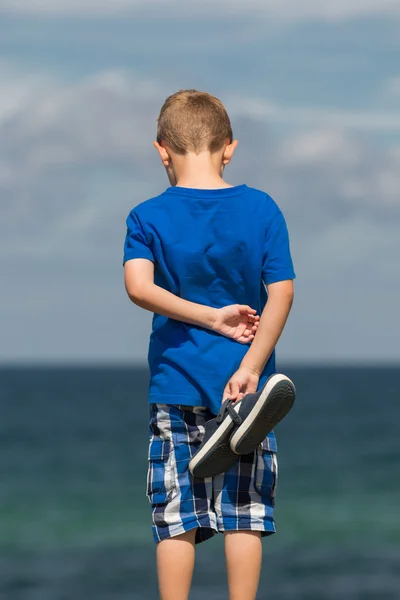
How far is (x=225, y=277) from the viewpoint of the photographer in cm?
379

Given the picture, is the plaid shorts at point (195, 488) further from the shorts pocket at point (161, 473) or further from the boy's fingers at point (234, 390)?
the boy's fingers at point (234, 390)

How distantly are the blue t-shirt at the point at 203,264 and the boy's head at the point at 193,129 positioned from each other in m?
0.13

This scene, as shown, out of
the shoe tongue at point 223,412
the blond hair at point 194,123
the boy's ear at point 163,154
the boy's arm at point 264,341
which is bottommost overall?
the shoe tongue at point 223,412

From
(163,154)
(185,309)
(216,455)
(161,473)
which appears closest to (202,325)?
(185,309)

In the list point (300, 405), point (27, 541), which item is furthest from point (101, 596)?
point (300, 405)

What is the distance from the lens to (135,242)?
152 inches

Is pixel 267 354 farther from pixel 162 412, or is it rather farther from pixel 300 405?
pixel 300 405

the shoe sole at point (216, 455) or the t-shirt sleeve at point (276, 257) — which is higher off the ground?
the t-shirt sleeve at point (276, 257)

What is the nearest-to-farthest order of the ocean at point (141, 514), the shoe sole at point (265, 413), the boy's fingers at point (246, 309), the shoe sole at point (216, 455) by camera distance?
the shoe sole at point (265, 413)
the shoe sole at point (216, 455)
the boy's fingers at point (246, 309)
the ocean at point (141, 514)

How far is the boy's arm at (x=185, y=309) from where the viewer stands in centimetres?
372

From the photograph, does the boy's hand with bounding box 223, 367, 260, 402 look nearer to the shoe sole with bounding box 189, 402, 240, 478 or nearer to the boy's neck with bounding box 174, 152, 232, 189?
the shoe sole with bounding box 189, 402, 240, 478

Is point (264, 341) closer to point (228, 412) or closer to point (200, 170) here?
point (228, 412)

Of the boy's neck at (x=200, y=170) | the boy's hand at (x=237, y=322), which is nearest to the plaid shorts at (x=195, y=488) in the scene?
the boy's hand at (x=237, y=322)

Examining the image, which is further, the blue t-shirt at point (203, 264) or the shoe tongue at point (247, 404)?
the blue t-shirt at point (203, 264)
